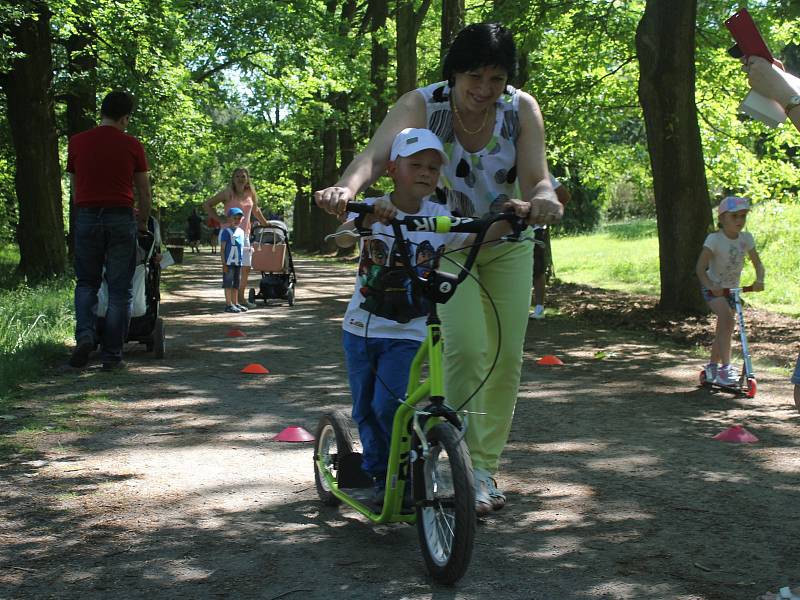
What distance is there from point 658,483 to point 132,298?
5.53 m

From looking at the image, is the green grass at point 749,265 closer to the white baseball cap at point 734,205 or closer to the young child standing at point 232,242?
the white baseball cap at point 734,205

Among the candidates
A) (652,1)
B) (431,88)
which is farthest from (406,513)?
(652,1)

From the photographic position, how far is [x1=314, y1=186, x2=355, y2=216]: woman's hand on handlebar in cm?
395

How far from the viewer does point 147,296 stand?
10312 mm

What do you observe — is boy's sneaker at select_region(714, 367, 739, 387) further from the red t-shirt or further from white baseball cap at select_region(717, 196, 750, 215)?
the red t-shirt

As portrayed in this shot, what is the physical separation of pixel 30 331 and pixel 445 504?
7.74 m

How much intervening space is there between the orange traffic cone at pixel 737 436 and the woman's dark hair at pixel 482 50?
326cm

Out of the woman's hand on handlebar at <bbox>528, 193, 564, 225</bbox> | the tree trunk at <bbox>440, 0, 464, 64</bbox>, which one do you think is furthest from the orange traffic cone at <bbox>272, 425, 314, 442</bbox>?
the tree trunk at <bbox>440, 0, 464, 64</bbox>

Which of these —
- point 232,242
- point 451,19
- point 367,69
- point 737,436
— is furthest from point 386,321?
point 367,69

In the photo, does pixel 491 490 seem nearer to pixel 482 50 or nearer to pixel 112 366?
pixel 482 50

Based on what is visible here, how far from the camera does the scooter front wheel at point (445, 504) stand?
3.88 m

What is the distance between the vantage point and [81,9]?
59.4ft

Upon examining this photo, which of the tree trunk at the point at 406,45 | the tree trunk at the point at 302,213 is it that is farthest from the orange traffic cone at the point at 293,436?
the tree trunk at the point at 302,213

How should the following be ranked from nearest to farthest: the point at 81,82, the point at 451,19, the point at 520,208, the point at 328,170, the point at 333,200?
the point at 333,200
the point at 520,208
the point at 451,19
the point at 81,82
the point at 328,170
